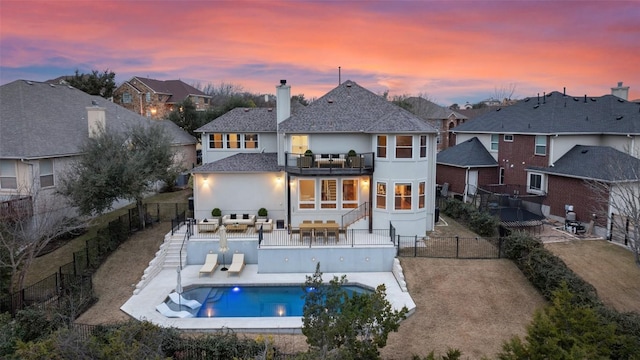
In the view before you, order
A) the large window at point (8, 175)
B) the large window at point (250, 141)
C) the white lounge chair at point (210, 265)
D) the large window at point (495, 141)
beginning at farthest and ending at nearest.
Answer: the large window at point (495, 141)
the large window at point (250, 141)
the large window at point (8, 175)
the white lounge chair at point (210, 265)

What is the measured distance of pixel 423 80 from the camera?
80.7 meters

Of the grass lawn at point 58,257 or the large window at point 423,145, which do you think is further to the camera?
the large window at point 423,145

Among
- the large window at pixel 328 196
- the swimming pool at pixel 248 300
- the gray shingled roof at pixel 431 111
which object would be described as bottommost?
the swimming pool at pixel 248 300

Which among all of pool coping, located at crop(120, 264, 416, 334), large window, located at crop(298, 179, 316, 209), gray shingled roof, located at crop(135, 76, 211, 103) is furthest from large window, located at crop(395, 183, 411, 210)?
gray shingled roof, located at crop(135, 76, 211, 103)

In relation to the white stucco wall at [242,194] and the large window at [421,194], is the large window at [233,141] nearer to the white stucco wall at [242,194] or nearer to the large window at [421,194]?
the white stucco wall at [242,194]

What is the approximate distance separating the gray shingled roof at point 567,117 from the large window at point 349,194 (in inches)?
546

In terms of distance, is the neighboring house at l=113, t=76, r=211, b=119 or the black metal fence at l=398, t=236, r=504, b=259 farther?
the neighboring house at l=113, t=76, r=211, b=119

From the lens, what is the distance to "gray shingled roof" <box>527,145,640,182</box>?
20.9m

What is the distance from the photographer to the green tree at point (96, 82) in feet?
160

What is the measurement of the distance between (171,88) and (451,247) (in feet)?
187

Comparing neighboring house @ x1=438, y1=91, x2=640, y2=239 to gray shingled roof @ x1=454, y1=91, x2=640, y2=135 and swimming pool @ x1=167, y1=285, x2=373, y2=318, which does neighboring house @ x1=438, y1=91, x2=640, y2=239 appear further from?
swimming pool @ x1=167, y1=285, x2=373, y2=318

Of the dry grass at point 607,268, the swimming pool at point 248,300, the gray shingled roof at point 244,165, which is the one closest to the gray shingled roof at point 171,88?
the gray shingled roof at point 244,165

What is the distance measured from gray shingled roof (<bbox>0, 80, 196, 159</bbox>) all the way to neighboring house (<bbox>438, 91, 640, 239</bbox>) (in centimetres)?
2436

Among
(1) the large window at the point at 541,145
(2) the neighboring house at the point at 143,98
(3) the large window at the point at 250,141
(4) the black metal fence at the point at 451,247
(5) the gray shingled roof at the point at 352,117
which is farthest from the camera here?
(2) the neighboring house at the point at 143,98
